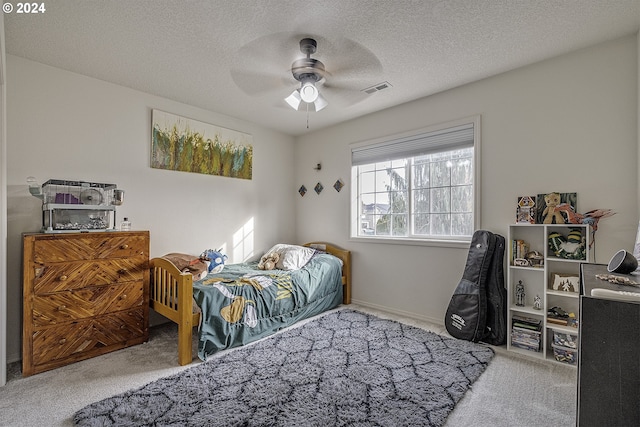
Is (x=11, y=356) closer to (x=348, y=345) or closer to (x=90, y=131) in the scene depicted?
(x=90, y=131)

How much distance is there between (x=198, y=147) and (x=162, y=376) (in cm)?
241

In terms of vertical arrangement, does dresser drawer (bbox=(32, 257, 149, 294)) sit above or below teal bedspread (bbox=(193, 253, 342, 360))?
above

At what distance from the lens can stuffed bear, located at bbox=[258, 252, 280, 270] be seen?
3.51 m

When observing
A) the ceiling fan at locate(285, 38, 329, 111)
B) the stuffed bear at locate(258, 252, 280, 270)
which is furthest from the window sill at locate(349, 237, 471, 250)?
the ceiling fan at locate(285, 38, 329, 111)

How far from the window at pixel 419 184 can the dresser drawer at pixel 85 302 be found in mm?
2551

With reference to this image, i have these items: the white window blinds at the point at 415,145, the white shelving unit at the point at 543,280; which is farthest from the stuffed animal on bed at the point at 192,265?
the white shelving unit at the point at 543,280

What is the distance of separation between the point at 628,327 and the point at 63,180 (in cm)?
367

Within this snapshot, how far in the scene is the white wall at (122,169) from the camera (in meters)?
2.46

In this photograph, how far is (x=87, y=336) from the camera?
2.38 metres

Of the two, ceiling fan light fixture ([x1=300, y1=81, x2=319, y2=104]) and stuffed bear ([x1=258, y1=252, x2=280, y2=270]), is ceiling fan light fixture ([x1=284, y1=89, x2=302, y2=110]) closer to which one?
ceiling fan light fixture ([x1=300, y1=81, x2=319, y2=104])

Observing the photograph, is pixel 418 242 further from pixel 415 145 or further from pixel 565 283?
pixel 565 283

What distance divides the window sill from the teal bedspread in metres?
0.49

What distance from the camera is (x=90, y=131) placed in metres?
2.81

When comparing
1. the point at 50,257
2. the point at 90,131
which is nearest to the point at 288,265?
the point at 50,257
